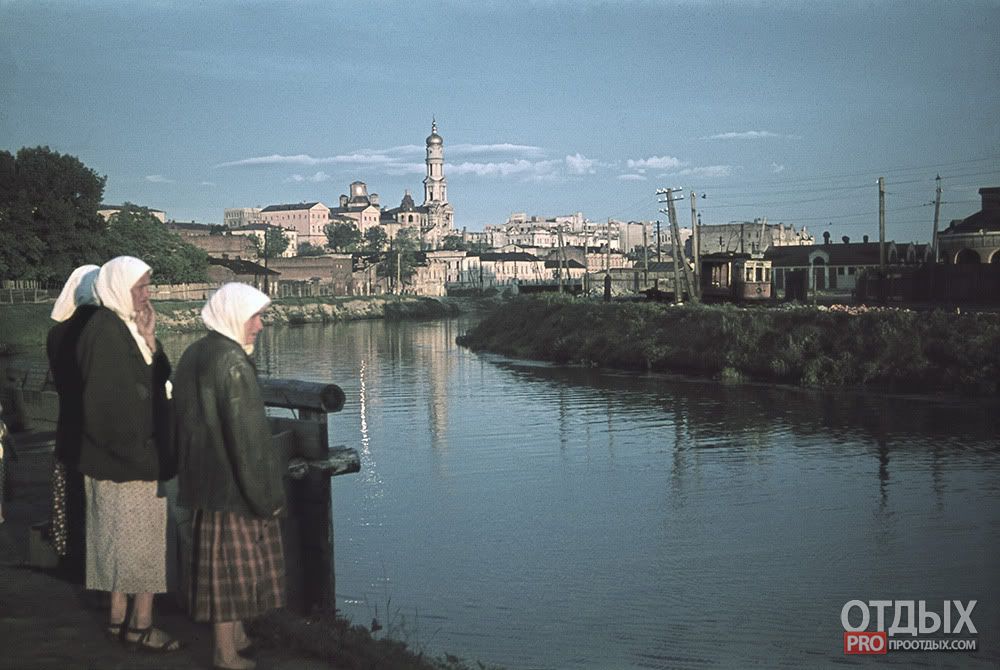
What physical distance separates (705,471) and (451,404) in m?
11.0

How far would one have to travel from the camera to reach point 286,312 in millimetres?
84250

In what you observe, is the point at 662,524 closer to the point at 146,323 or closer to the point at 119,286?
Answer: the point at 146,323

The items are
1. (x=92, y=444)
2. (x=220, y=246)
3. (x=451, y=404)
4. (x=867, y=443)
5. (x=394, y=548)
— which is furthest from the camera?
(x=220, y=246)

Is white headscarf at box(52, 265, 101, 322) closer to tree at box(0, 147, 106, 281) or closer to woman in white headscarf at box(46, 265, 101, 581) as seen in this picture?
woman in white headscarf at box(46, 265, 101, 581)

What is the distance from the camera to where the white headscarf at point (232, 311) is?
17.7 ft

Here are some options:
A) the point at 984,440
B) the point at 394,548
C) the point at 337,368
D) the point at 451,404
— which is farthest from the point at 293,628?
the point at 337,368

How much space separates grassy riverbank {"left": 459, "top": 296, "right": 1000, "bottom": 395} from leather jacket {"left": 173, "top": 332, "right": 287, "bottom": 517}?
87.6ft

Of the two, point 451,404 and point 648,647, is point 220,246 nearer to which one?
point 451,404

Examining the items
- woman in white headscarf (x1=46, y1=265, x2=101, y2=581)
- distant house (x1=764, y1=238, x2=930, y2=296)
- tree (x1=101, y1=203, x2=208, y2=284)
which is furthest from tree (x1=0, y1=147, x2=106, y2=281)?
woman in white headscarf (x1=46, y1=265, x2=101, y2=581)

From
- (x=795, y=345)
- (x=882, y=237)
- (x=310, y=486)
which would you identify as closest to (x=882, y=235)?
(x=882, y=237)

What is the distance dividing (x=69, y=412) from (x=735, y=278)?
155 ft

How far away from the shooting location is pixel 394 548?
12469 mm

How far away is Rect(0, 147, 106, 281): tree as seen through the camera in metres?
56.9

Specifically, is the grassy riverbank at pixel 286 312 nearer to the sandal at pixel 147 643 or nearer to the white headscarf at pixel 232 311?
the sandal at pixel 147 643
